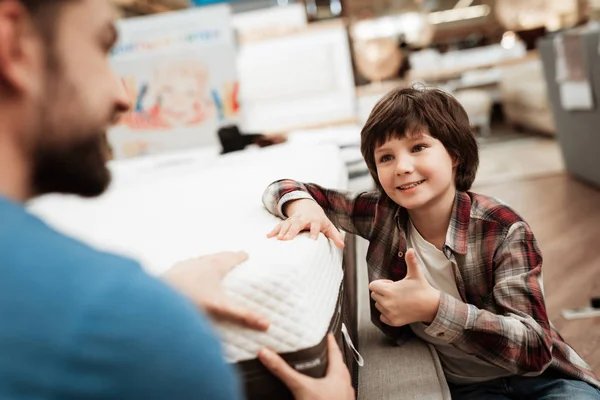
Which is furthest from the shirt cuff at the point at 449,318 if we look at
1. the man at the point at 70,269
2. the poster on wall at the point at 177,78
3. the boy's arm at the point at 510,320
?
the poster on wall at the point at 177,78

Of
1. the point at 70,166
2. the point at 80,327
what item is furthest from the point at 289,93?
the point at 80,327

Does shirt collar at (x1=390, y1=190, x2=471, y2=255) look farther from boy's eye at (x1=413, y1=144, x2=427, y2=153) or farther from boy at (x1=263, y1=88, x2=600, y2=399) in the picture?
boy's eye at (x1=413, y1=144, x2=427, y2=153)

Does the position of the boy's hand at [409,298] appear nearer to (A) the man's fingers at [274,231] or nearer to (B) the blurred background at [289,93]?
(A) the man's fingers at [274,231]

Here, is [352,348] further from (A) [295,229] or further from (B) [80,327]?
(B) [80,327]

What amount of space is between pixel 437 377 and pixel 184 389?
0.63m

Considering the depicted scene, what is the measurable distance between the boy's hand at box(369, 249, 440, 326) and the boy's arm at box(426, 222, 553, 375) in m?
0.02

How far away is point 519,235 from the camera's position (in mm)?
Answer: 969

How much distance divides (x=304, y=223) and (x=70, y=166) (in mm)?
460

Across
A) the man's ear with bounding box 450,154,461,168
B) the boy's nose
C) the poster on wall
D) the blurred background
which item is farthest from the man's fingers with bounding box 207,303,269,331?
the poster on wall

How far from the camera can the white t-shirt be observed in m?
1.04

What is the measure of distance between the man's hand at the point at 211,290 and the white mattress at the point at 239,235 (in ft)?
0.04

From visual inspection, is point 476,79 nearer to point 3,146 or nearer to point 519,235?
point 519,235

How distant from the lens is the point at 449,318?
877 millimetres

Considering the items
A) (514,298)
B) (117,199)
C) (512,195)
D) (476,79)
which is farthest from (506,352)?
(476,79)
